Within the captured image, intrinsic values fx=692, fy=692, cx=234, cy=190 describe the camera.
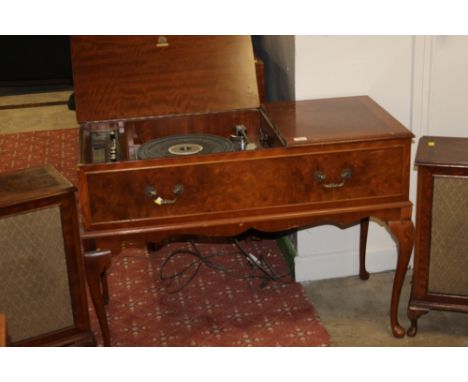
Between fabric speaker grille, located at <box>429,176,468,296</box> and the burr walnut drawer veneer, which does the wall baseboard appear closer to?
fabric speaker grille, located at <box>429,176,468,296</box>

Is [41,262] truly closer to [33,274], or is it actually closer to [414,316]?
[33,274]

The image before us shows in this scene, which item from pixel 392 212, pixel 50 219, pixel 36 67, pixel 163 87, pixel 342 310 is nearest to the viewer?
pixel 50 219

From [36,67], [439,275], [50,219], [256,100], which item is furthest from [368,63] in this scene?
[36,67]

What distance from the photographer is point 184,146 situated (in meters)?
2.26

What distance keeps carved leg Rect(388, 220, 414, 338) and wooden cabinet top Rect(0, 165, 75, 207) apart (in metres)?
1.06

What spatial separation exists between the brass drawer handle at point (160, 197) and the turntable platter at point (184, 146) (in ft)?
0.38

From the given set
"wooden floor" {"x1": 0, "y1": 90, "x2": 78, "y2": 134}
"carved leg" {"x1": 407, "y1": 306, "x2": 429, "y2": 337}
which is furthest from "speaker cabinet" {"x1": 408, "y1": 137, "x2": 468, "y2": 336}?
"wooden floor" {"x1": 0, "y1": 90, "x2": 78, "y2": 134}

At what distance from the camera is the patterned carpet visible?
2492mm

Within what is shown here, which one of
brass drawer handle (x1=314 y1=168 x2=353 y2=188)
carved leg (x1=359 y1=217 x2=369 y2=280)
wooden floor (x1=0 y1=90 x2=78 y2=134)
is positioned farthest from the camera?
wooden floor (x1=0 y1=90 x2=78 y2=134)

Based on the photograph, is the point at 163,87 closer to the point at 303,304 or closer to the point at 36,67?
the point at 303,304

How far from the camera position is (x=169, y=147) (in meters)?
2.25

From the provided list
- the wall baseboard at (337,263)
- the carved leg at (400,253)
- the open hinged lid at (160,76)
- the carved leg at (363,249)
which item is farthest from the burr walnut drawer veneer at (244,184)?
the wall baseboard at (337,263)

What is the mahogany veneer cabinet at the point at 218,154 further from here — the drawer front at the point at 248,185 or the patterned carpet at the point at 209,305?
the patterned carpet at the point at 209,305

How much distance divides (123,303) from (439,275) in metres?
1.21
